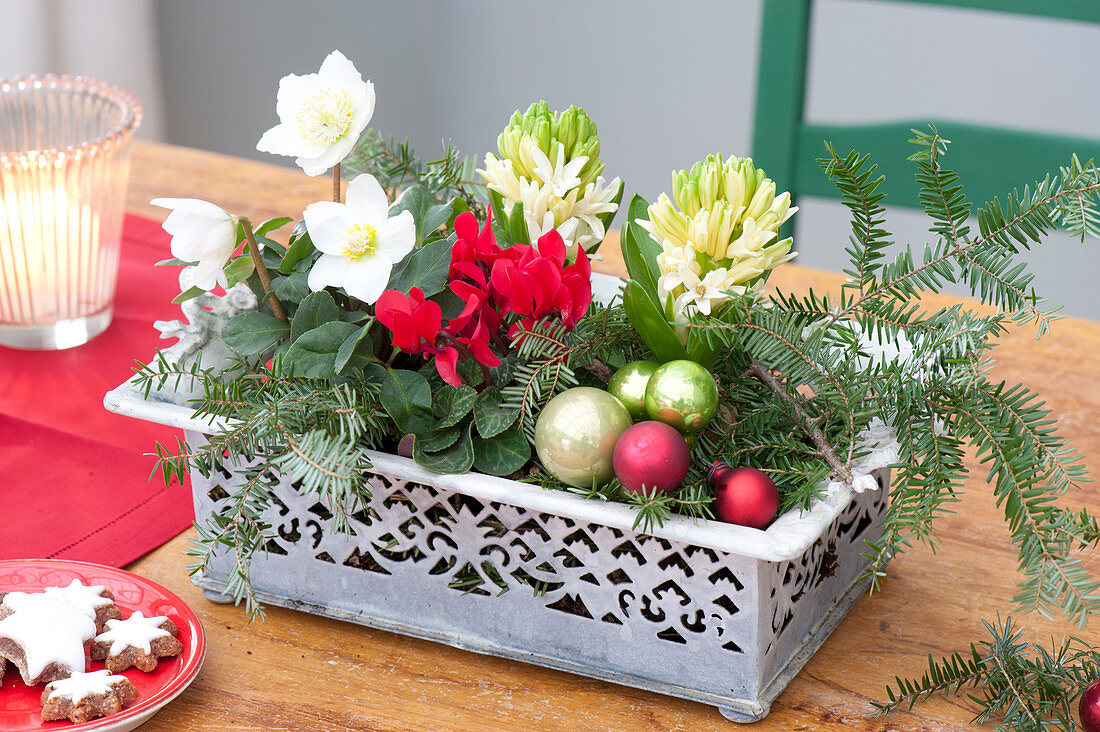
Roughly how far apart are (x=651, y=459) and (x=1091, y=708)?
0.23 meters

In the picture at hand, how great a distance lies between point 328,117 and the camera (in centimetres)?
54

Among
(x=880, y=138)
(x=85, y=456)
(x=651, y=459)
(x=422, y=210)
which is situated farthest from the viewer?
(x=880, y=138)

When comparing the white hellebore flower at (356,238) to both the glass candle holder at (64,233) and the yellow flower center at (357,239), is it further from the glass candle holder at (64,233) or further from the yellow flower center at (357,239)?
the glass candle holder at (64,233)

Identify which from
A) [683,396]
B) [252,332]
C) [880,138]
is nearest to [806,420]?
[683,396]

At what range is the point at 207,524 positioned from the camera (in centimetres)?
59

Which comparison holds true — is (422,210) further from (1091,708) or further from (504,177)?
(1091,708)

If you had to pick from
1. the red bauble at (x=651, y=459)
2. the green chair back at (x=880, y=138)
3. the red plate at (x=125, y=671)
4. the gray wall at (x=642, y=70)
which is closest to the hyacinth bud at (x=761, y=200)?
the red bauble at (x=651, y=459)

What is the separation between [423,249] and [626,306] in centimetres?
11

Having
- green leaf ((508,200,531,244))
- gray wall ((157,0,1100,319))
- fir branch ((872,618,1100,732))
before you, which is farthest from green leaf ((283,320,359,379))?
gray wall ((157,0,1100,319))

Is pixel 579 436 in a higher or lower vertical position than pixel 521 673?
higher

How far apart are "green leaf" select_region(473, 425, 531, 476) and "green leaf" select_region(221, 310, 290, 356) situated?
0.12 m

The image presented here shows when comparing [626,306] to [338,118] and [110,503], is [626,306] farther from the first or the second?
[110,503]

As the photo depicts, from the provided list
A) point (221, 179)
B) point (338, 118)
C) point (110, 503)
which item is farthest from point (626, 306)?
point (221, 179)

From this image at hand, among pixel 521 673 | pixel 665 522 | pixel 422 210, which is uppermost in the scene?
pixel 422 210
